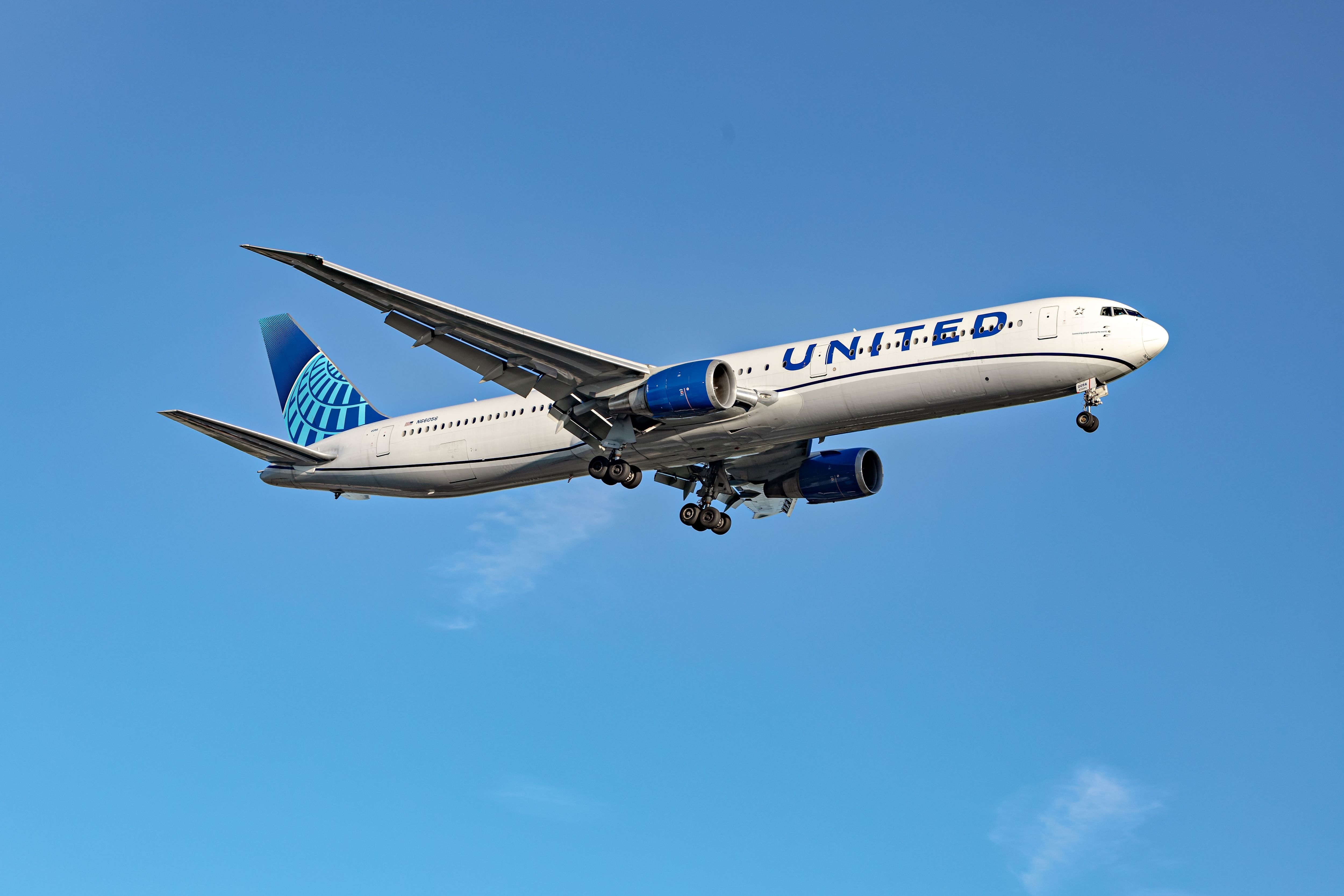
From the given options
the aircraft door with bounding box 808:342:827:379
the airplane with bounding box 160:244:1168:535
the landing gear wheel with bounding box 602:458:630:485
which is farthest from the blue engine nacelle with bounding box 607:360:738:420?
the landing gear wheel with bounding box 602:458:630:485

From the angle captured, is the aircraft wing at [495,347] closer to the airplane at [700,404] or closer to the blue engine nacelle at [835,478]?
the airplane at [700,404]

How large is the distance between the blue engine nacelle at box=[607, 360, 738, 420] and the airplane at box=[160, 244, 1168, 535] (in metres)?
0.04

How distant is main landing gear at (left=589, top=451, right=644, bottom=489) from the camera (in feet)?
114

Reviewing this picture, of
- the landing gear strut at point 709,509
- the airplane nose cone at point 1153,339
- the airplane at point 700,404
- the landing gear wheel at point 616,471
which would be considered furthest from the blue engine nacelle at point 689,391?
the airplane nose cone at point 1153,339

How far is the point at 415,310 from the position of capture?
3094 centimetres

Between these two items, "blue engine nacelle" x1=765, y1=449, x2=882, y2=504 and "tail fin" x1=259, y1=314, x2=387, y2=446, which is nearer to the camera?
"blue engine nacelle" x1=765, y1=449, x2=882, y2=504

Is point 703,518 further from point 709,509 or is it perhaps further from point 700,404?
point 700,404

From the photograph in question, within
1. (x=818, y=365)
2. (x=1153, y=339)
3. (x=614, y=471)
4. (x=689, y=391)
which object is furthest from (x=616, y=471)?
(x=1153, y=339)

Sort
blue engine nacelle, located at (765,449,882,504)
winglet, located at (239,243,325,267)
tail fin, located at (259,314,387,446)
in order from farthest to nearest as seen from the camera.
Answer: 1. tail fin, located at (259,314,387,446)
2. blue engine nacelle, located at (765,449,882,504)
3. winglet, located at (239,243,325,267)

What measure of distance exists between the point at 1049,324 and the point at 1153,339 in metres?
2.38

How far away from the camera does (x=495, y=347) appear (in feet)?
107

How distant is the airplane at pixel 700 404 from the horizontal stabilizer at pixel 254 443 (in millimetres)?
69

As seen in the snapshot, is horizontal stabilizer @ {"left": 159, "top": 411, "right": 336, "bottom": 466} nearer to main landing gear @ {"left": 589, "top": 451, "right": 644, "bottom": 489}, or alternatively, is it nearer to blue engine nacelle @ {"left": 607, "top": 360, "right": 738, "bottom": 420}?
main landing gear @ {"left": 589, "top": 451, "right": 644, "bottom": 489}

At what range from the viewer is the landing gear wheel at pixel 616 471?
34844 millimetres
